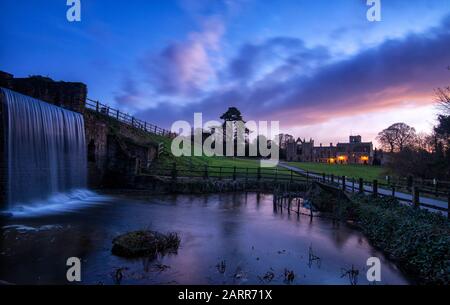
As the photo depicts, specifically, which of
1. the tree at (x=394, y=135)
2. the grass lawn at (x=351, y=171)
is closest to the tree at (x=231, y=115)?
the grass lawn at (x=351, y=171)

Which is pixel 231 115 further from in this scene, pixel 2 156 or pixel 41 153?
pixel 2 156

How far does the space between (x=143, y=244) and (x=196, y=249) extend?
185 centimetres

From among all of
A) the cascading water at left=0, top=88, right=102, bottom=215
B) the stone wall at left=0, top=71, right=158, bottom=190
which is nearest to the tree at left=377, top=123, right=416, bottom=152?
the stone wall at left=0, top=71, right=158, bottom=190

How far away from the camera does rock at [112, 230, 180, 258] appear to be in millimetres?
8453

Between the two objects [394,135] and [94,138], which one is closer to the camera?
[94,138]

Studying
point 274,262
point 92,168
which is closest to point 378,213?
point 274,262

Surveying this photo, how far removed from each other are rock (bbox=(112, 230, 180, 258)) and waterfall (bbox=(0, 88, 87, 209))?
925 centimetres

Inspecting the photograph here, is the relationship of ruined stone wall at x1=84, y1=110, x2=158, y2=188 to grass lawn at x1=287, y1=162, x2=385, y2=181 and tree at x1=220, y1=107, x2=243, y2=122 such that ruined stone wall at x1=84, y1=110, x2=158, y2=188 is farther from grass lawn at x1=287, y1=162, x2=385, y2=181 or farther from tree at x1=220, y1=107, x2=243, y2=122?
tree at x1=220, y1=107, x2=243, y2=122

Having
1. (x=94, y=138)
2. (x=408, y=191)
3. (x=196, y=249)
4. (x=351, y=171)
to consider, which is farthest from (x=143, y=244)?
(x=351, y=171)

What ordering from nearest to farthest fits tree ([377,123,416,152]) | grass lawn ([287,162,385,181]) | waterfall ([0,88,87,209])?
1. waterfall ([0,88,87,209])
2. grass lawn ([287,162,385,181])
3. tree ([377,123,416,152])

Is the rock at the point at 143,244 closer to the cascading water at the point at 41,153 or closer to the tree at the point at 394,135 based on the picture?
the cascading water at the point at 41,153

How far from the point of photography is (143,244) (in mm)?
8773
